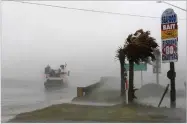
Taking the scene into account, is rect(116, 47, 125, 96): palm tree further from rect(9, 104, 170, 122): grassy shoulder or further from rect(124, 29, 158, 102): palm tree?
rect(9, 104, 170, 122): grassy shoulder

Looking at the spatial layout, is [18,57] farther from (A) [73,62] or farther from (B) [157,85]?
(B) [157,85]

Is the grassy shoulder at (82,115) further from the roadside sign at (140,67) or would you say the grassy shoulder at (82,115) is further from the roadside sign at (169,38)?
the roadside sign at (169,38)

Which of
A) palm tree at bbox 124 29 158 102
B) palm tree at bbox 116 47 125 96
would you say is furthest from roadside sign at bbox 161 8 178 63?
palm tree at bbox 116 47 125 96

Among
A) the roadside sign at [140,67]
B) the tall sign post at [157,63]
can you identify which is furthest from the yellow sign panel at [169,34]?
the roadside sign at [140,67]

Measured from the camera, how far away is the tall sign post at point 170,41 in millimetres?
12367

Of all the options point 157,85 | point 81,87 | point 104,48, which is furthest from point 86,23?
point 157,85

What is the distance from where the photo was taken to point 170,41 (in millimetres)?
12672

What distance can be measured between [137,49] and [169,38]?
100 centimetres

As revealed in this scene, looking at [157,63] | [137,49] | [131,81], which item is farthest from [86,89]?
[157,63]

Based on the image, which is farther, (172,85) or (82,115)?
(172,85)

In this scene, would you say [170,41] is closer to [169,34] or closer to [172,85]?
[169,34]

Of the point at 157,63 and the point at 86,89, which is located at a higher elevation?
the point at 157,63

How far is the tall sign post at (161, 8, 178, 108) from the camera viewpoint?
1237cm

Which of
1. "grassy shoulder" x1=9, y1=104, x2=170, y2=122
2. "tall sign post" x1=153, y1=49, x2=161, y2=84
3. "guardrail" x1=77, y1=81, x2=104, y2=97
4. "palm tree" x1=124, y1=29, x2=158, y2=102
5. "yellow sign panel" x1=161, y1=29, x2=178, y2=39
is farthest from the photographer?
"yellow sign panel" x1=161, y1=29, x2=178, y2=39
